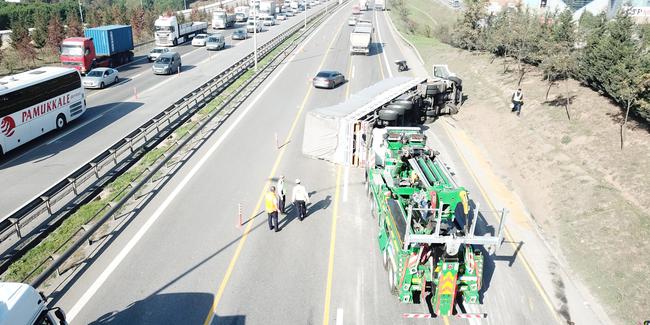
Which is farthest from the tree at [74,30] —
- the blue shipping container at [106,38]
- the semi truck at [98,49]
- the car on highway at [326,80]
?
the car on highway at [326,80]

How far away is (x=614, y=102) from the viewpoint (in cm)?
2612

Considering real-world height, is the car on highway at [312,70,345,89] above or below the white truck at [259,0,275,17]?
below

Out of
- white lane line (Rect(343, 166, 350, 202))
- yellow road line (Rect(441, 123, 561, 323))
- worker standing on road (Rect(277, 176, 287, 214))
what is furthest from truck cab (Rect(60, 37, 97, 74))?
yellow road line (Rect(441, 123, 561, 323))

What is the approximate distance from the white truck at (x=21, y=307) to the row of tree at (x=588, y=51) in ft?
75.1

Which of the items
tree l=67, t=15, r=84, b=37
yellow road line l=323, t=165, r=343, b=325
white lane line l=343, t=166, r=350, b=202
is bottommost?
yellow road line l=323, t=165, r=343, b=325

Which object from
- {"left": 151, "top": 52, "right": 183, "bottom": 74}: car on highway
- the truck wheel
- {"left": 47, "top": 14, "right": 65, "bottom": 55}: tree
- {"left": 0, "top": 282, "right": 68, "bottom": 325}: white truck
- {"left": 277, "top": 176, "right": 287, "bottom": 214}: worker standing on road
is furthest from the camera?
{"left": 47, "top": 14, "right": 65, "bottom": 55}: tree

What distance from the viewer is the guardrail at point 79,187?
14625 mm

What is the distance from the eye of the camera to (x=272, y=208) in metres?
16.1

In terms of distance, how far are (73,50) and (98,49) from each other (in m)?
4.91

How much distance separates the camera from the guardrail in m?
14.6

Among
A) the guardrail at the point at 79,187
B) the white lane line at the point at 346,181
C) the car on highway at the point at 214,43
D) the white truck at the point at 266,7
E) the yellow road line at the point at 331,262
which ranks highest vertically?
the white truck at the point at 266,7

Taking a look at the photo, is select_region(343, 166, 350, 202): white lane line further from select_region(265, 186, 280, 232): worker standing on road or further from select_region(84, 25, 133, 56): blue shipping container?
select_region(84, 25, 133, 56): blue shipping container

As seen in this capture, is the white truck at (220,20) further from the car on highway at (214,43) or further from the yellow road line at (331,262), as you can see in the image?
the yellow road line at (331,262)

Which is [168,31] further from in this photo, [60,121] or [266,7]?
[266,7]
